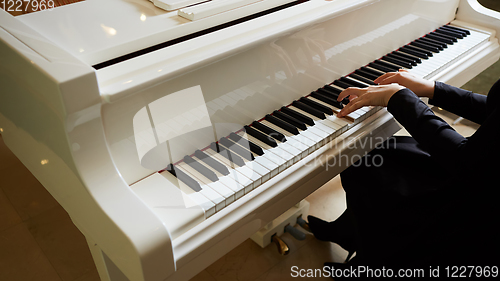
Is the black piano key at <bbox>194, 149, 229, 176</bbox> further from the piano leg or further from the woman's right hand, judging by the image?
the woman's right hand

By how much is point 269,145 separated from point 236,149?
119 mm

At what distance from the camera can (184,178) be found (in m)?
1.19

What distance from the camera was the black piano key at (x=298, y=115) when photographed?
1468mm

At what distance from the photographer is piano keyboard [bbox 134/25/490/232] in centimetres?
117

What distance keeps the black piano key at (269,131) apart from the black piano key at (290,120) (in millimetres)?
89

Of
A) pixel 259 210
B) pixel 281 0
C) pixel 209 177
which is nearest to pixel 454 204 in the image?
pixel 259 210

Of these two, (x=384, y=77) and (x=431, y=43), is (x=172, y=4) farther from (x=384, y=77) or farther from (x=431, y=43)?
(x=431, y=43)

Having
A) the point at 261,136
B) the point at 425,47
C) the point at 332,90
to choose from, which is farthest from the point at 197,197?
the point at 425,47

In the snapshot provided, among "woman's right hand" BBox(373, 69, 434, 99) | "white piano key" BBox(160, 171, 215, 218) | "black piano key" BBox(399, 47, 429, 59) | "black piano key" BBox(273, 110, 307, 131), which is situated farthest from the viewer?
"black piano key" BBox(399, 47, 429, 59)

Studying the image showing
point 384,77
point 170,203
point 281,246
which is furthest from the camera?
point 281,246

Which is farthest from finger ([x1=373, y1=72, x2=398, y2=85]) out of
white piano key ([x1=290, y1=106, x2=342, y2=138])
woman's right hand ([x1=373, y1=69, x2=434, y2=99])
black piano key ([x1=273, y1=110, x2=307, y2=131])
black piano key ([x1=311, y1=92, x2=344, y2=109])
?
black piano key ([x1=273, y1=110, x2=307, y2=131])

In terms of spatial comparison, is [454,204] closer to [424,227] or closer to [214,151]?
[424,227]

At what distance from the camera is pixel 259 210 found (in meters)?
1.22

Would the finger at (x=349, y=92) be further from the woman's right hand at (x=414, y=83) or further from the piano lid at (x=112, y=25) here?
the piano lid at (x=112, y=25)
